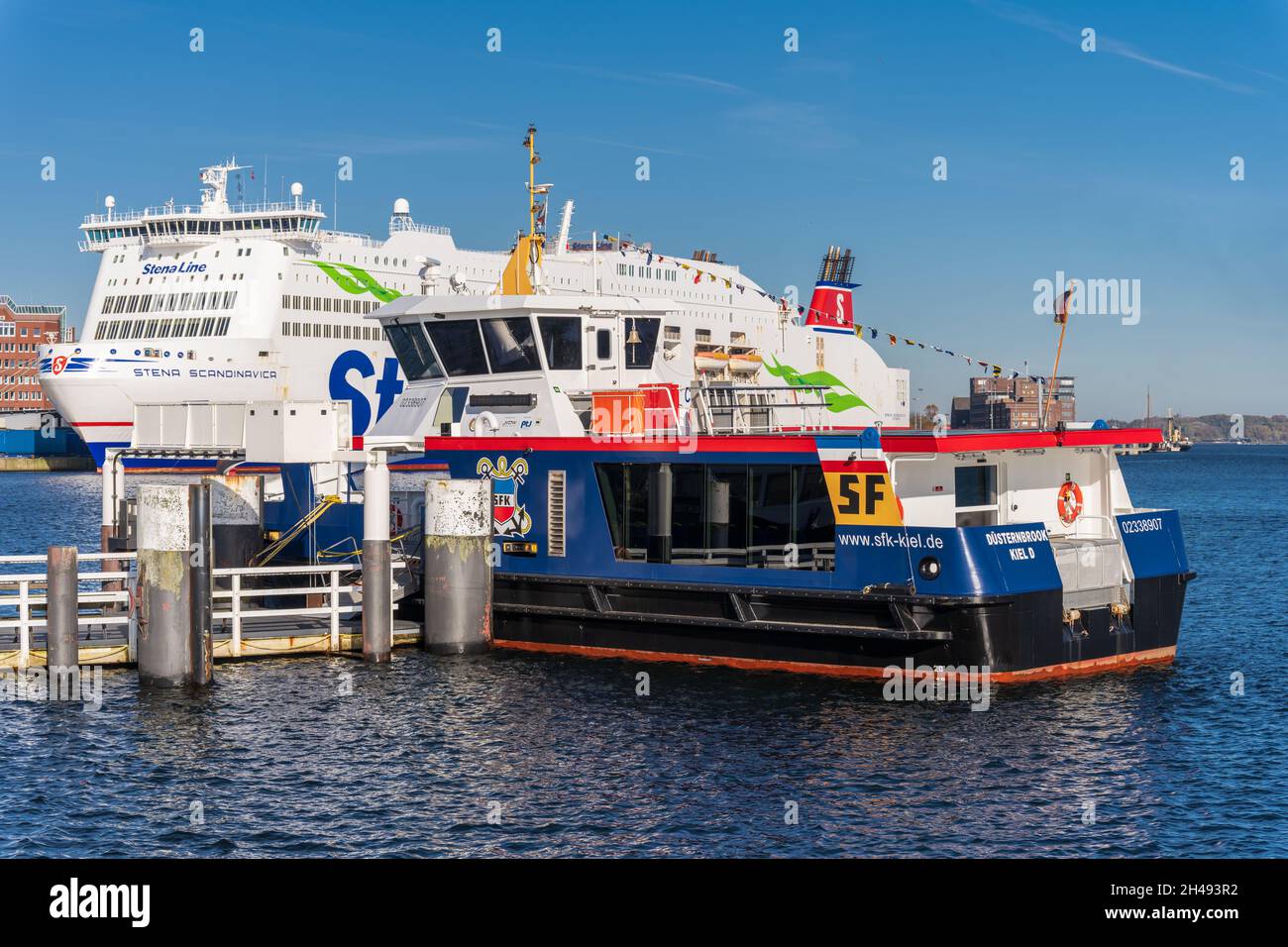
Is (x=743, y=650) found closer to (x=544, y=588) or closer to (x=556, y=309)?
(x=544, y=588)

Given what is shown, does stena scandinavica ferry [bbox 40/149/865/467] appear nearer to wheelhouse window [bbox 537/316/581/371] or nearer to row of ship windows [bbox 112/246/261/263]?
row of ship windows [bbox 112/246/261/263]

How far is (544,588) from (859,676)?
5.45 m

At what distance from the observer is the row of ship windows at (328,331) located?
2955 inches

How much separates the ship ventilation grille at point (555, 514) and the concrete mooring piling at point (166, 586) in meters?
5.43

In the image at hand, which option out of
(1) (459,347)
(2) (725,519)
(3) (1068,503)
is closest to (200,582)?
(1) (459,347)

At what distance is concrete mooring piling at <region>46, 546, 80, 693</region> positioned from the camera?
1952 centimetres

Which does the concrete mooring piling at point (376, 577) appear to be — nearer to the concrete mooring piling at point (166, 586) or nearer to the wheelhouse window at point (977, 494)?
the concrete mooring piling at point (166, 586)

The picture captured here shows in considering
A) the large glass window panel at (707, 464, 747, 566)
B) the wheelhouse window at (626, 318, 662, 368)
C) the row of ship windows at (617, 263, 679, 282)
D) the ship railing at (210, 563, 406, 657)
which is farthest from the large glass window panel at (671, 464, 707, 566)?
the row of ship windows at (617, 263, 679, 282)

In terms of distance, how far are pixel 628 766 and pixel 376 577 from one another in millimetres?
6983

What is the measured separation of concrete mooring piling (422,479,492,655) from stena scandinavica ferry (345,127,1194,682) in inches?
28.6

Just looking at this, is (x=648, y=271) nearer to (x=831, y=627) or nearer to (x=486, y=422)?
(x=486, y=422)

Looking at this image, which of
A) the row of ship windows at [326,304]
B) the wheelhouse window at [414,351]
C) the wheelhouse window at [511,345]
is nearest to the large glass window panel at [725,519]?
the wheelhouse window at [511,345]
